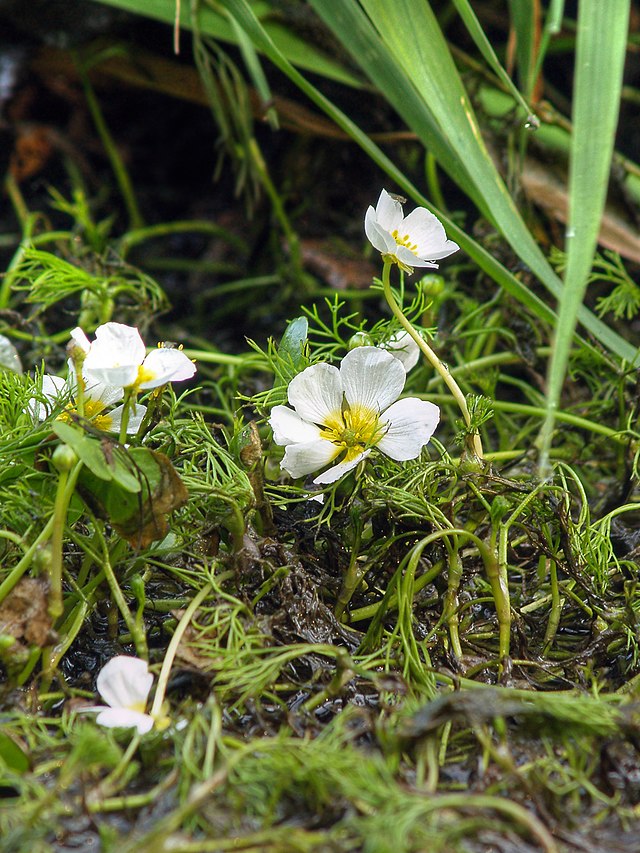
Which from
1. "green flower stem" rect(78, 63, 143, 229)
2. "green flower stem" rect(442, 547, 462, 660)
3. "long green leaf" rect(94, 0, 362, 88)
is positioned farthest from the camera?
"green flower stem" rect(78, 63, 143, 229)

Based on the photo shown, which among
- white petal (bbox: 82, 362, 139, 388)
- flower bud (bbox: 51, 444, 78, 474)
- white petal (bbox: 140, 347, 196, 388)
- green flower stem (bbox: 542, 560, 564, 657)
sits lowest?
green flower stem (bbox: 542, 560, 564, 657)

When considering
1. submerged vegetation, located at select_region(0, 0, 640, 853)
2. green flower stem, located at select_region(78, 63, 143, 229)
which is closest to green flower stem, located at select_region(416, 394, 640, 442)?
submerged vegetation, located at select_region(0, 0, 640, 853)

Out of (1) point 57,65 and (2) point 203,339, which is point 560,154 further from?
(1) point 57,65

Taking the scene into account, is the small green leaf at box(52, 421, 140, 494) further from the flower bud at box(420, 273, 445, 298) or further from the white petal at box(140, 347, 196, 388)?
the flower bud at box(420, 273, 445, 298)

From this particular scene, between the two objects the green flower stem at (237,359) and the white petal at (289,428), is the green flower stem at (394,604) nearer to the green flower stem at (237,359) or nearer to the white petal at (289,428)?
the white petal at (289,428)

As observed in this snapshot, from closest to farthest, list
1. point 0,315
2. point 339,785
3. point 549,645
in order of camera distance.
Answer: point 339,785 → point 549,645 → point 0,315

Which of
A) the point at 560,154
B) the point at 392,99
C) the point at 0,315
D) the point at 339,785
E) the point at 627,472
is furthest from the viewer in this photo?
the point at 560,154

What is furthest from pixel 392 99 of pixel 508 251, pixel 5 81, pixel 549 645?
pixel 5 81

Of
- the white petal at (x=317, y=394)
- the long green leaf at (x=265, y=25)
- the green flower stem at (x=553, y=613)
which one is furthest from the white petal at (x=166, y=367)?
the long green leaf at (x=265, y=25)

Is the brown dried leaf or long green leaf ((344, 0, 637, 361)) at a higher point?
long green leaf ((344, 0, 637, 361))
